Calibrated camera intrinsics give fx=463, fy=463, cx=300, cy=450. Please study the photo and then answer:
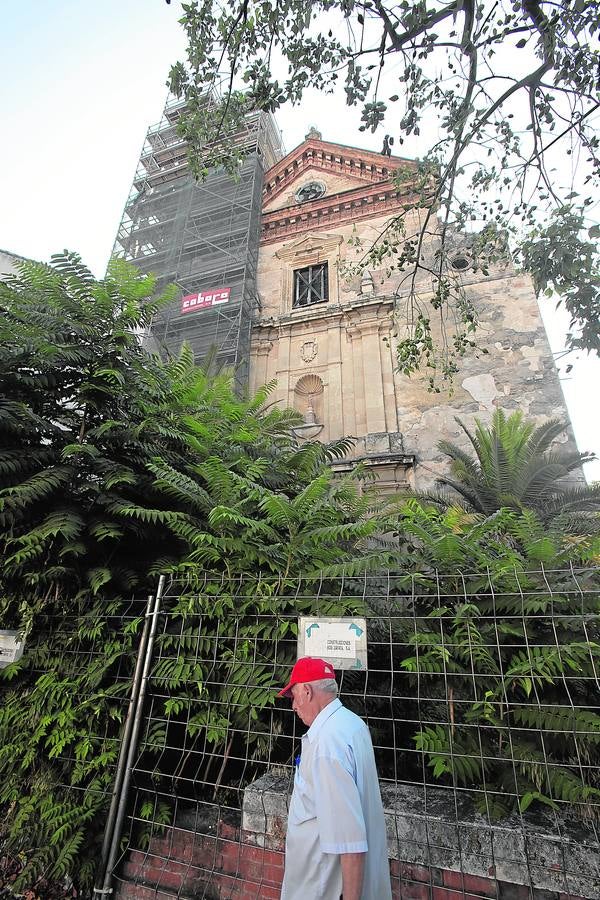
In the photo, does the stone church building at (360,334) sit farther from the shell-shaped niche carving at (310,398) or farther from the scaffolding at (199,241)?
the scaffolding at (199,241)

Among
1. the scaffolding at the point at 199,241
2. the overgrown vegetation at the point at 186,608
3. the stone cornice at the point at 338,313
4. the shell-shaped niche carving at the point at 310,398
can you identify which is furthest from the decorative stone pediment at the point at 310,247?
the overgrown vegetation at the point at 186,608

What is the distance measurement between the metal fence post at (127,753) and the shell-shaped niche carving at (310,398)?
10298 millimetres

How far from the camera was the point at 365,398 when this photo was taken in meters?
12.7

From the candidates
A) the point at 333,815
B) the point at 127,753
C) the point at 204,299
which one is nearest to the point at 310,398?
the point at 204,299

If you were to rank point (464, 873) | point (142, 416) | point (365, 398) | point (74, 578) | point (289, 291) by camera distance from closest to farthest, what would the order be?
point (464, 873), point (74, 578), point (142, 416), point (365, 398), point (289, 291)

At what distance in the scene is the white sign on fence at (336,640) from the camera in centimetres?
238

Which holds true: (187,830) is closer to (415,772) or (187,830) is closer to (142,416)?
(415,772)

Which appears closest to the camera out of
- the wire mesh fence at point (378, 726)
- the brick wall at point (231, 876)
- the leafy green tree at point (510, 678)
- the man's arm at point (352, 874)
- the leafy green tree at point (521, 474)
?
the man's arm at point (352, 874)

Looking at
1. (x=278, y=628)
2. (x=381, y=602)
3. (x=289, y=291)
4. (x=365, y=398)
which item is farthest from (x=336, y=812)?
(x=289, y=291)

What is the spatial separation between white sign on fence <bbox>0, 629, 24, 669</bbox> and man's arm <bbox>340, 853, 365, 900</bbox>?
9.08 feet

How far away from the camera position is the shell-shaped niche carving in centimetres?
1323

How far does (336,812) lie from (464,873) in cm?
96

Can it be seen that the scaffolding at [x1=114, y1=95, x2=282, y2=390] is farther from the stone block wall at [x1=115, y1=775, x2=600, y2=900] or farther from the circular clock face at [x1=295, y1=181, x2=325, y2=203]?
the stone block wall at [x1=115, y1=775, x2=600, y2=900]

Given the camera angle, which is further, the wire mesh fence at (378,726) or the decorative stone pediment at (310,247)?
the decorative stone pediment at (310,247)
